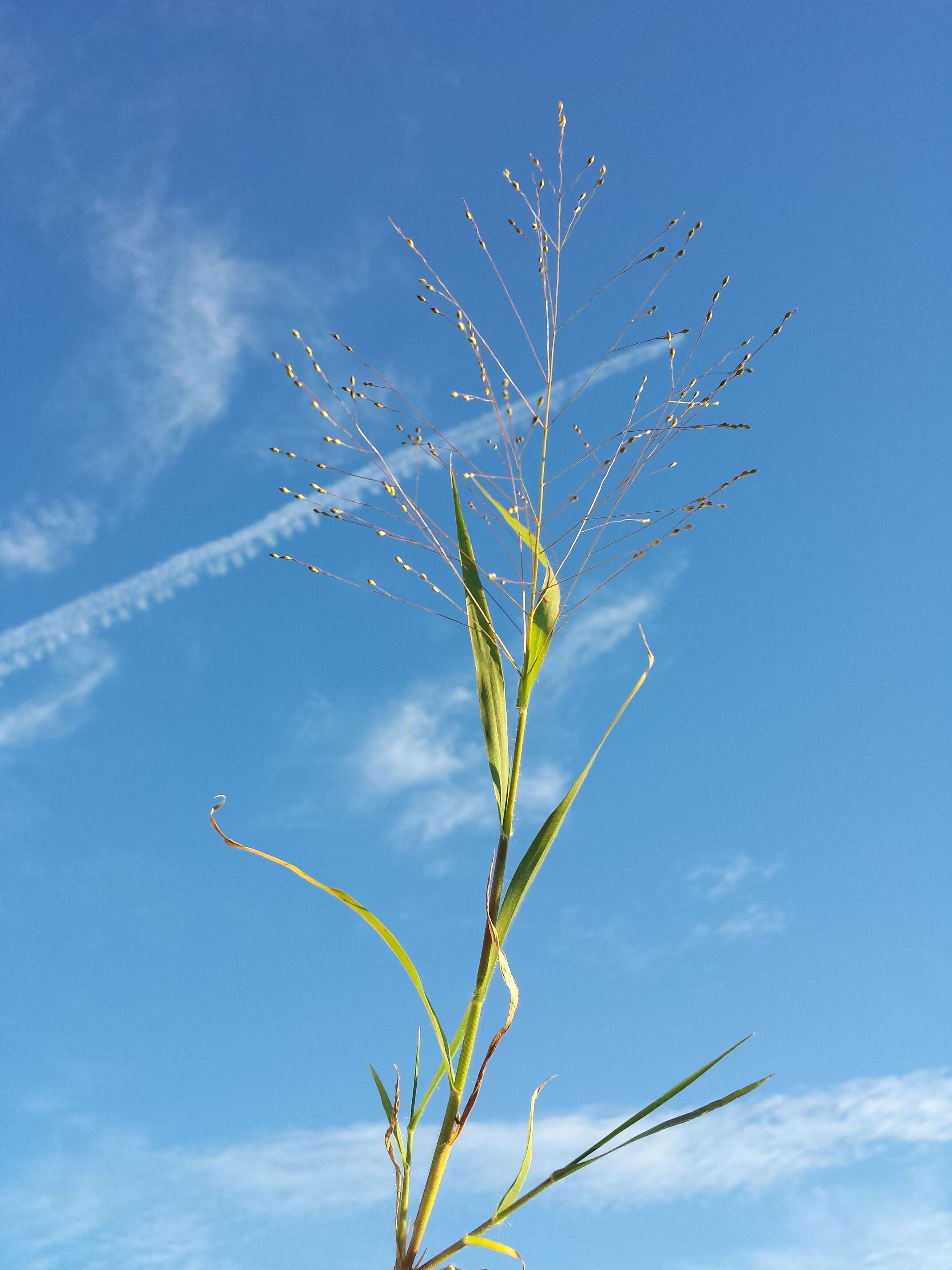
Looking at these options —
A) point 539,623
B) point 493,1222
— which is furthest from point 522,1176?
point 539,623

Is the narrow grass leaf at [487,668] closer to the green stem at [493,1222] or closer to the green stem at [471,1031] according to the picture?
the green stem at [471,1031]

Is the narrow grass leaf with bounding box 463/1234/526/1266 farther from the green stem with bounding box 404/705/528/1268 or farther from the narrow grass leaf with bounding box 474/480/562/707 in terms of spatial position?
the narrow grass leaf with bounding box 474/480/562/707

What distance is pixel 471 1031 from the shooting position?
4.42ft

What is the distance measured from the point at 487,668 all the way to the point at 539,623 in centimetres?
12

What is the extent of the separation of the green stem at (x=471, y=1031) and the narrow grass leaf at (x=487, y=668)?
2 cm

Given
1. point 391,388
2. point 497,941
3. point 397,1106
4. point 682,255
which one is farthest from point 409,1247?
point 682,255

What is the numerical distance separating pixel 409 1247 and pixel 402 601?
97 centimetres

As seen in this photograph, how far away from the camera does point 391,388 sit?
174 centimetres

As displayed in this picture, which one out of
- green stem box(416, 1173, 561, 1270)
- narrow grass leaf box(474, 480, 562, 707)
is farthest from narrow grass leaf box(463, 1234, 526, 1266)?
narrow grass leaf box(474, 480, 562, 707)

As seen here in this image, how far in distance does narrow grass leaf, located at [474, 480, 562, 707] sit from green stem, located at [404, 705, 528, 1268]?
114 millimetres

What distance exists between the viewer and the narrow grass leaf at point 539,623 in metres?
1.56

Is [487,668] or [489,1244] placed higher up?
[487,668]

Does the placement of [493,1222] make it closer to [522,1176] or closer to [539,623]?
[522,1176]

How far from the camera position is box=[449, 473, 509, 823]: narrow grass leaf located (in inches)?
58.6
